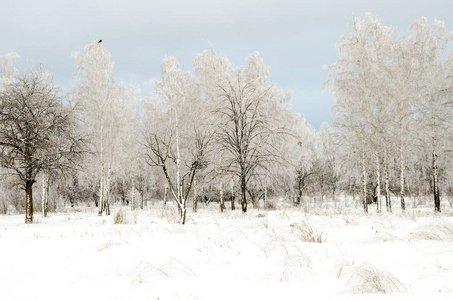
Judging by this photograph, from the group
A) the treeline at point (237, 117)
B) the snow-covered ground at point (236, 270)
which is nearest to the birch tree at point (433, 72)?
the treeline at point (237, 117)

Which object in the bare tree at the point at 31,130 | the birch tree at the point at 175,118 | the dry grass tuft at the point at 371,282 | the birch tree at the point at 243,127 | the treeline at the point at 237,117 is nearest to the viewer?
the dry grass tuft at the point at 371,282

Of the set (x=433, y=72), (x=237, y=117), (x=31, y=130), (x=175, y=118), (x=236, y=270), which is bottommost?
(x=236, y=270)

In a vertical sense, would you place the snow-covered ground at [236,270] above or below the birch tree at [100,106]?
below

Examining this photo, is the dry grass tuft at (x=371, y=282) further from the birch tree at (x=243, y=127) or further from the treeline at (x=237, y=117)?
the birch tree at (x=243, y=127)

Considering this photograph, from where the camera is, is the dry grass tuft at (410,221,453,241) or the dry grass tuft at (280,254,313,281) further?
the dry grass tuft at (410,221,453,241)

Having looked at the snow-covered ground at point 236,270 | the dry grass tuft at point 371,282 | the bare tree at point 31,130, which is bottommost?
the snow-covered ground at point 236,270

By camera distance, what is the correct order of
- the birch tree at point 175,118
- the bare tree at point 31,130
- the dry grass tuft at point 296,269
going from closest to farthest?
the dry grass tuft at point 296,269 < the bare tree at point 31,130 < the birch tree at point 175,118

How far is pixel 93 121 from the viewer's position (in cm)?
1855

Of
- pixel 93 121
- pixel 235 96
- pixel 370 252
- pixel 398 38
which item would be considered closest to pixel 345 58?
pixel 398 38

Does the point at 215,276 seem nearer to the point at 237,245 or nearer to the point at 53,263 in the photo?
the point at 237,245

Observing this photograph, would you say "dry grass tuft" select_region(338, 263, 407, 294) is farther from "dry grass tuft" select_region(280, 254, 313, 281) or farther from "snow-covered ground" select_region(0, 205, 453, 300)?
"dry grass tuft" select_region(280, 254, 313, 281)

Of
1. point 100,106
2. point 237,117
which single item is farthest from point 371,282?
point 100,106

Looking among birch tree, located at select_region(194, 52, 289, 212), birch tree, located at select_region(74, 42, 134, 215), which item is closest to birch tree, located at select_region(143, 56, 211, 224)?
birch tree, located at select_region(194, 52, 289, 212)

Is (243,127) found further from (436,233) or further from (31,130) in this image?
(436,233)
